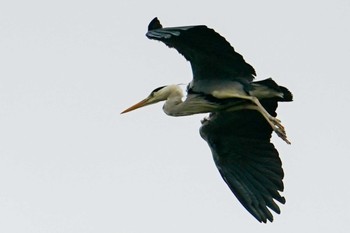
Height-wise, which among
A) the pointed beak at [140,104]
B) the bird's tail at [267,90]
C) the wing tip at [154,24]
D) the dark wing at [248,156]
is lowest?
the dark wing at [248,156]

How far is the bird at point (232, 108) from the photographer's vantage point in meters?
13.3

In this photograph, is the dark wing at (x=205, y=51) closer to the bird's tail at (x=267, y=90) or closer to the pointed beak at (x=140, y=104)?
the bird's tail at (x=267, y=90)

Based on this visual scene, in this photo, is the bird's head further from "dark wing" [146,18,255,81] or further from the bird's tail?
the bird's tail

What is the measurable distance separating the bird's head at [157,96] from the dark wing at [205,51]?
3.16ft

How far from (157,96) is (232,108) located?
1373 millimetres

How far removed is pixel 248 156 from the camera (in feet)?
49.0

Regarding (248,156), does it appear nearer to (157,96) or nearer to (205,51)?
(157,96)

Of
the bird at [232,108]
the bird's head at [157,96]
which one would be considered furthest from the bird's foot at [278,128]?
the bird's head at [157,96]

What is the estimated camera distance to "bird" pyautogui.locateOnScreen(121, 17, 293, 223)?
43.7 ft

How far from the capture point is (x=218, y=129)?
15.0 m

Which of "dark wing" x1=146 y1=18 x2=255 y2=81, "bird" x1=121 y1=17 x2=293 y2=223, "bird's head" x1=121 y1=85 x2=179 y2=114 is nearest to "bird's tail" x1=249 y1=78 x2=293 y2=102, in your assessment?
"bird" x1=121 y1=17 x2=293 y2=223

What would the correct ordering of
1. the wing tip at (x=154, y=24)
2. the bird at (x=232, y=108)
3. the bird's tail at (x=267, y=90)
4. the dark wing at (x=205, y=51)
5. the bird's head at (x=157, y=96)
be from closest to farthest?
the dark wing at (x=205, y=51) < the wing tip at (x=154, y=24) < the bird at (x=232, y=108) < the bird's tail at (x=267, y=90) < the bird's head at (x=157, y=96)

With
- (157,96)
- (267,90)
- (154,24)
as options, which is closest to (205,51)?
(154,24)

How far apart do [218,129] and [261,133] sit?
2.05 ft
